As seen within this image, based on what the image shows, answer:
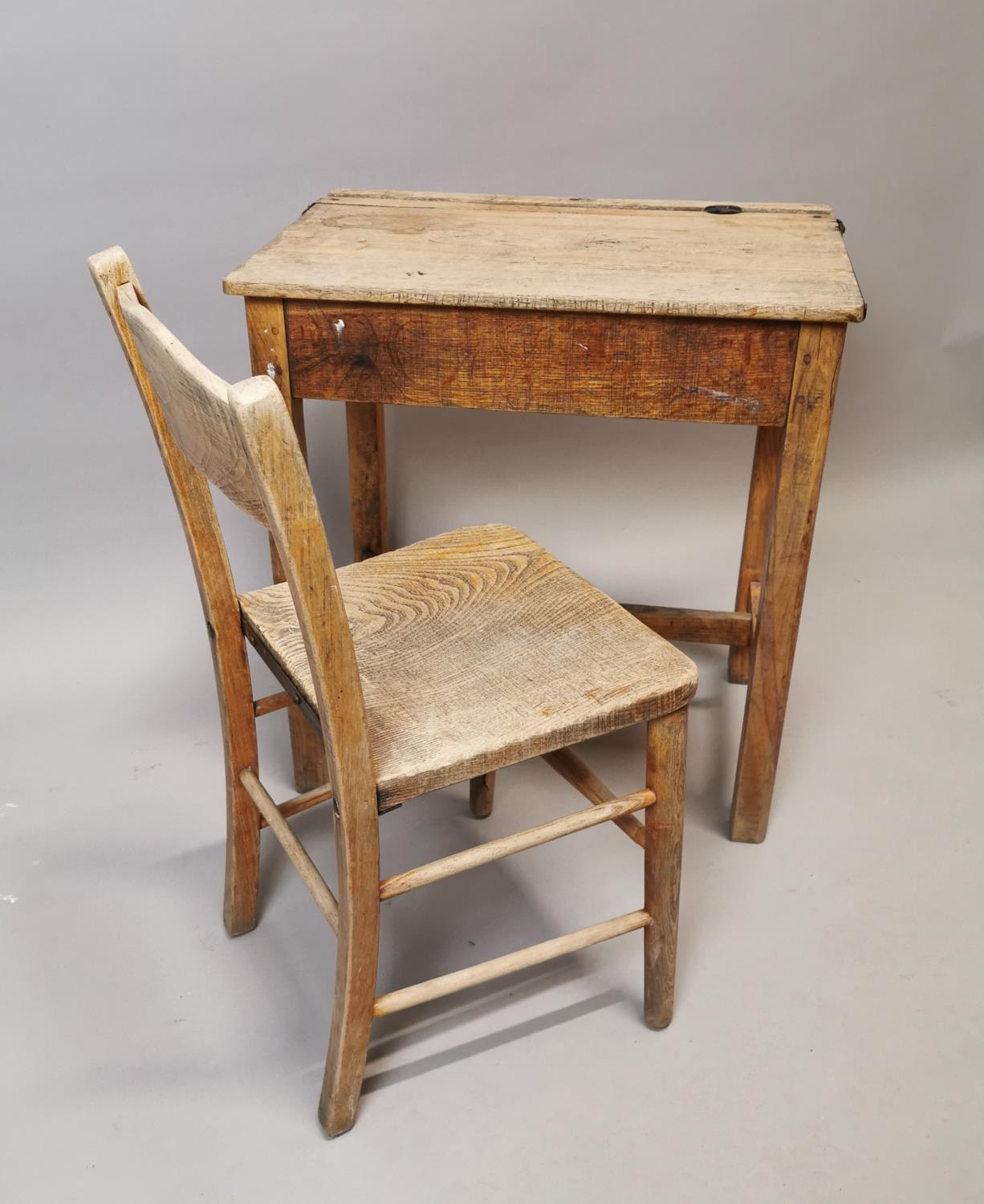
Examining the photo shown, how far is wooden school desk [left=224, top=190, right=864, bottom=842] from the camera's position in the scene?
1660 mm

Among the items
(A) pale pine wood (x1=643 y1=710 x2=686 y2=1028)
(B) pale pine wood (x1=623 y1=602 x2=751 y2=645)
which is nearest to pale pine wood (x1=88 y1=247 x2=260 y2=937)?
(A) pale pine wood (x1=643 y1=710 x2=686 y2=1028)

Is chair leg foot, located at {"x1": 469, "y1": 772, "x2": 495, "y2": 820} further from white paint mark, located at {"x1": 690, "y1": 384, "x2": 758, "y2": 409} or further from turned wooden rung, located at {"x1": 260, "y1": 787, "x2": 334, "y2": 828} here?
white paint mark, located at {"x1": 690, "y1": 384, "x2": 758, "y2": 409}

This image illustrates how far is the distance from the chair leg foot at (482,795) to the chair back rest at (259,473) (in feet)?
2.40

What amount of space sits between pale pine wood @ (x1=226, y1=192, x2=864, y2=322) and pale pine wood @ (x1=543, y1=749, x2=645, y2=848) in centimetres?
58

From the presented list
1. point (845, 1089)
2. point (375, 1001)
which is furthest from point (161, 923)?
point (845, 1089)

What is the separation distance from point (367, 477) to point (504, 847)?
38.8 inches

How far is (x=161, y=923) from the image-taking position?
1.92 meters

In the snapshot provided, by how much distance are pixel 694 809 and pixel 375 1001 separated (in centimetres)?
81

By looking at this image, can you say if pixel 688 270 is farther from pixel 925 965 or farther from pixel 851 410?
pixel 851 410

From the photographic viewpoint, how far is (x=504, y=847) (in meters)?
1.46

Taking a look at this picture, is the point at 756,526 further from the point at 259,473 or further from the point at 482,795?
the point at 259,473

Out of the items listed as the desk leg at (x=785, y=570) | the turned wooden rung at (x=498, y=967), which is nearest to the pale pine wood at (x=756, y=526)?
the desk leg at (x=785, y=570)

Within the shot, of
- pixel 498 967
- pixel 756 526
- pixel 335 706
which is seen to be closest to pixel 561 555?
pixel 756 526

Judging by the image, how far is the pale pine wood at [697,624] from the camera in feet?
7.39
